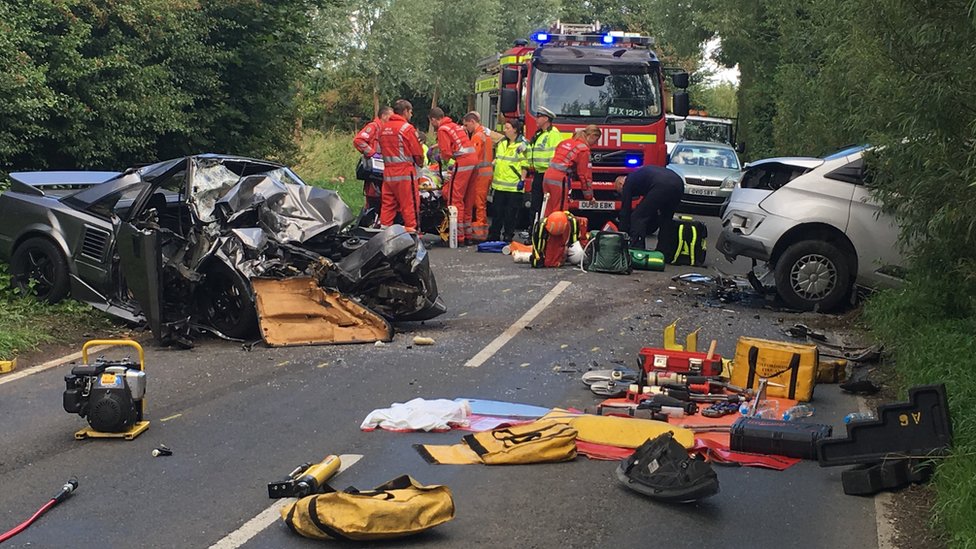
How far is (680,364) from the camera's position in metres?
8.38

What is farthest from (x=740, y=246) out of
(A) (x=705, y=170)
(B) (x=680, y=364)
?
(A) (x=705, y=170)

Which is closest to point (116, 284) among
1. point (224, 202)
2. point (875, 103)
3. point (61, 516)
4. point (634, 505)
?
point (224, 202)

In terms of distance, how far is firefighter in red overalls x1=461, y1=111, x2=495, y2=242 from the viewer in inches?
704

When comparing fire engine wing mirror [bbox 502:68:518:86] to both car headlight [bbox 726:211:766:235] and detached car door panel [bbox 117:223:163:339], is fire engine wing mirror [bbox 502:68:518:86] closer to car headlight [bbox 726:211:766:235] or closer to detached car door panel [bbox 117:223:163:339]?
car headlight [bbox 726:211:766:235]

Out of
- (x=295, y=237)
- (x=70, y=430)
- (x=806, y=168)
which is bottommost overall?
(x=70, y=430)

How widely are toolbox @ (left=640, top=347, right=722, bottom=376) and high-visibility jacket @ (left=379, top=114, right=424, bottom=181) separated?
27.6ft

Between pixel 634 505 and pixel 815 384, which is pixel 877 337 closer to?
pixel 815 384

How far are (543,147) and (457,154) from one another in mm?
1634

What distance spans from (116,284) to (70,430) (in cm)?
360

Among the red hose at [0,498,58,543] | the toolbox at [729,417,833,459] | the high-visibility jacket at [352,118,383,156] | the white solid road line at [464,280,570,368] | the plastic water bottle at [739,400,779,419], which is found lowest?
the white solid road line at [464,280,570,368]

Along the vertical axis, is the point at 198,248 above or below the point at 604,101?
below

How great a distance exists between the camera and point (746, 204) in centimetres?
1284

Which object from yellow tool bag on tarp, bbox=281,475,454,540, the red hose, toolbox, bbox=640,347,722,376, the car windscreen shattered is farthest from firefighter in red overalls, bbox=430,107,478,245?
yellow tool bag on tarp, bbox=281,475,454,540

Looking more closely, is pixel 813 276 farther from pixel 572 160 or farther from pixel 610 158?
pixel 610 158
